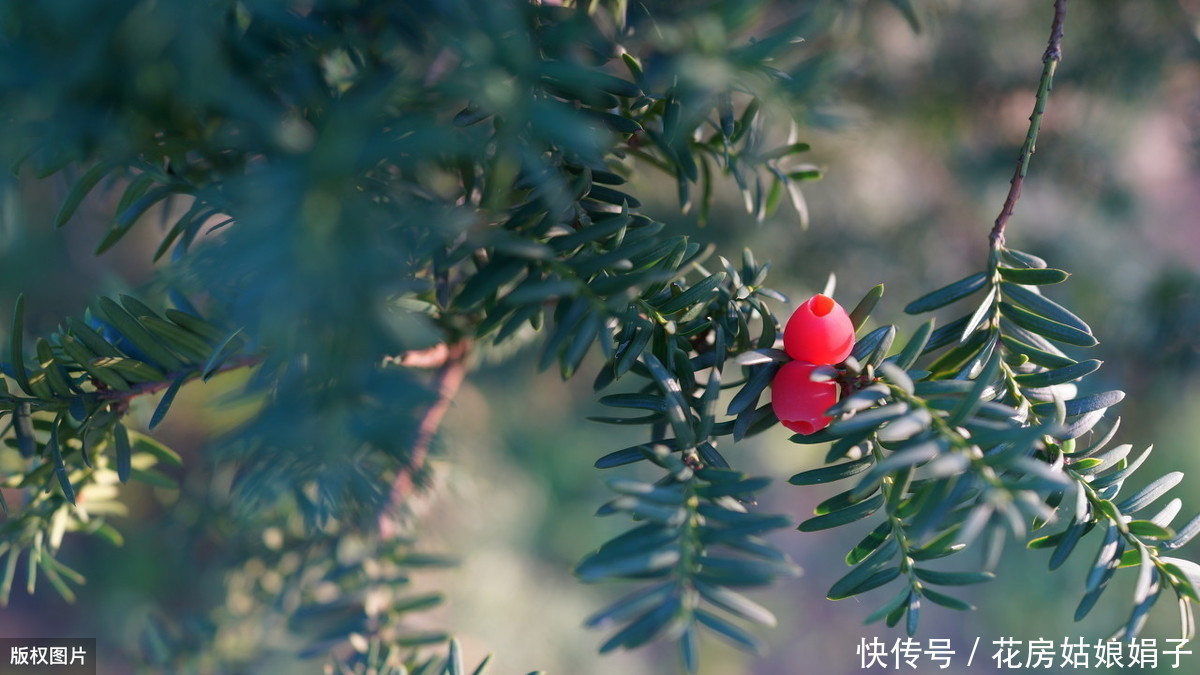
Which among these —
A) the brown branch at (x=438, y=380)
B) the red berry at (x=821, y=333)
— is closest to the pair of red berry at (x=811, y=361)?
the red berry at (x=821, y=333)

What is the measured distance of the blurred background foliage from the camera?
0.68 metres

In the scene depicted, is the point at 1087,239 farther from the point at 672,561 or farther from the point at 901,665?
the point at 901,665

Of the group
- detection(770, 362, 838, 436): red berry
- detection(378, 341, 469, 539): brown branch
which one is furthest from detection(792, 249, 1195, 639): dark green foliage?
detection(378, 341, 469, 539): brown branch

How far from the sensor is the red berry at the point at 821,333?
0.28 metres

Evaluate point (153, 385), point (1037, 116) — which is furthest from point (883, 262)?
point (153, 385)

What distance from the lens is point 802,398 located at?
10.8 inches

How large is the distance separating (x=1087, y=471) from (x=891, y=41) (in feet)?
2.34

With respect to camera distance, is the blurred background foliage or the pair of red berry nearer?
the pair of red berry

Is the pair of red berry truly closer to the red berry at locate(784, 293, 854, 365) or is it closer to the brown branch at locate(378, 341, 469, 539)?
the red berry at locate(784, 293, 854, 365)

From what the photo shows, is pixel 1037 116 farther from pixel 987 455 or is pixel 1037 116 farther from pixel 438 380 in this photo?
pixel 438 380

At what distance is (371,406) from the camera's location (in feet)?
0.62

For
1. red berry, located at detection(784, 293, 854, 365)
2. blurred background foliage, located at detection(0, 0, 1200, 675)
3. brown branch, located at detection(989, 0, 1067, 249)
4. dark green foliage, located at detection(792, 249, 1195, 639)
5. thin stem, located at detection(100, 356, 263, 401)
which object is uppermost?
blurred background foliage, located at detection(0, 0, 1200, 675)

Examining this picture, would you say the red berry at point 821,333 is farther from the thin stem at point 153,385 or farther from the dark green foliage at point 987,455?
the thin stem at point 153,385

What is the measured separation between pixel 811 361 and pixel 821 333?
1 cm
